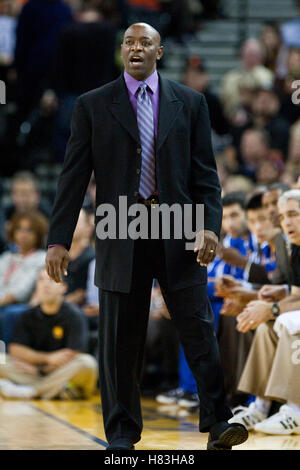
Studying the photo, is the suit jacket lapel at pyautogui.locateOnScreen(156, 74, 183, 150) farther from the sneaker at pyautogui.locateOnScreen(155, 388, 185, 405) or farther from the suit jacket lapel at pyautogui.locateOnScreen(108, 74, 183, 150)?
the sneaker at pyautogui.locateOnScreen(155, 388, 185, 405)

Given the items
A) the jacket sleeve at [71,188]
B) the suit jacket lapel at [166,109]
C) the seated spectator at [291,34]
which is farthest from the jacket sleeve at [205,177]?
the seated spectator at [291,34]

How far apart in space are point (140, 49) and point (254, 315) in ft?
5.91

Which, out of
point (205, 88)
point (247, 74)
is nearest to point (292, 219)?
point (205, 88)

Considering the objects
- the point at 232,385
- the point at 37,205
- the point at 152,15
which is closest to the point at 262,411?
the point at 232,385

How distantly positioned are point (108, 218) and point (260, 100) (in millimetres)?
6198

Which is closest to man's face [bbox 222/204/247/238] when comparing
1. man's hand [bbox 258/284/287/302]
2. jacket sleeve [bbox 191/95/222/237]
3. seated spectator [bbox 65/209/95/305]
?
man's hand [bbox 258/284/287/302]

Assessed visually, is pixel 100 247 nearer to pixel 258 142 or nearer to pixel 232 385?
Result: pixel 232 385

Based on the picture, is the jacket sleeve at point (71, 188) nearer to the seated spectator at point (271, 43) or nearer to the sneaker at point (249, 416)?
the sneaker at point (249, 416)

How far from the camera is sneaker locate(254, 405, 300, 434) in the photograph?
540cm

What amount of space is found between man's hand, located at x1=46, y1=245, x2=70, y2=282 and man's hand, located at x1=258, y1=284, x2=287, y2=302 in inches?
67.5

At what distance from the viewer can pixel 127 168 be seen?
436 cm

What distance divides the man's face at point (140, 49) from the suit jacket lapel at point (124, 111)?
10 centimetres

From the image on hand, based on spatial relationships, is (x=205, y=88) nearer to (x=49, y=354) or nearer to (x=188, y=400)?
(x=49, y=354)

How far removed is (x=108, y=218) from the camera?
432cm
